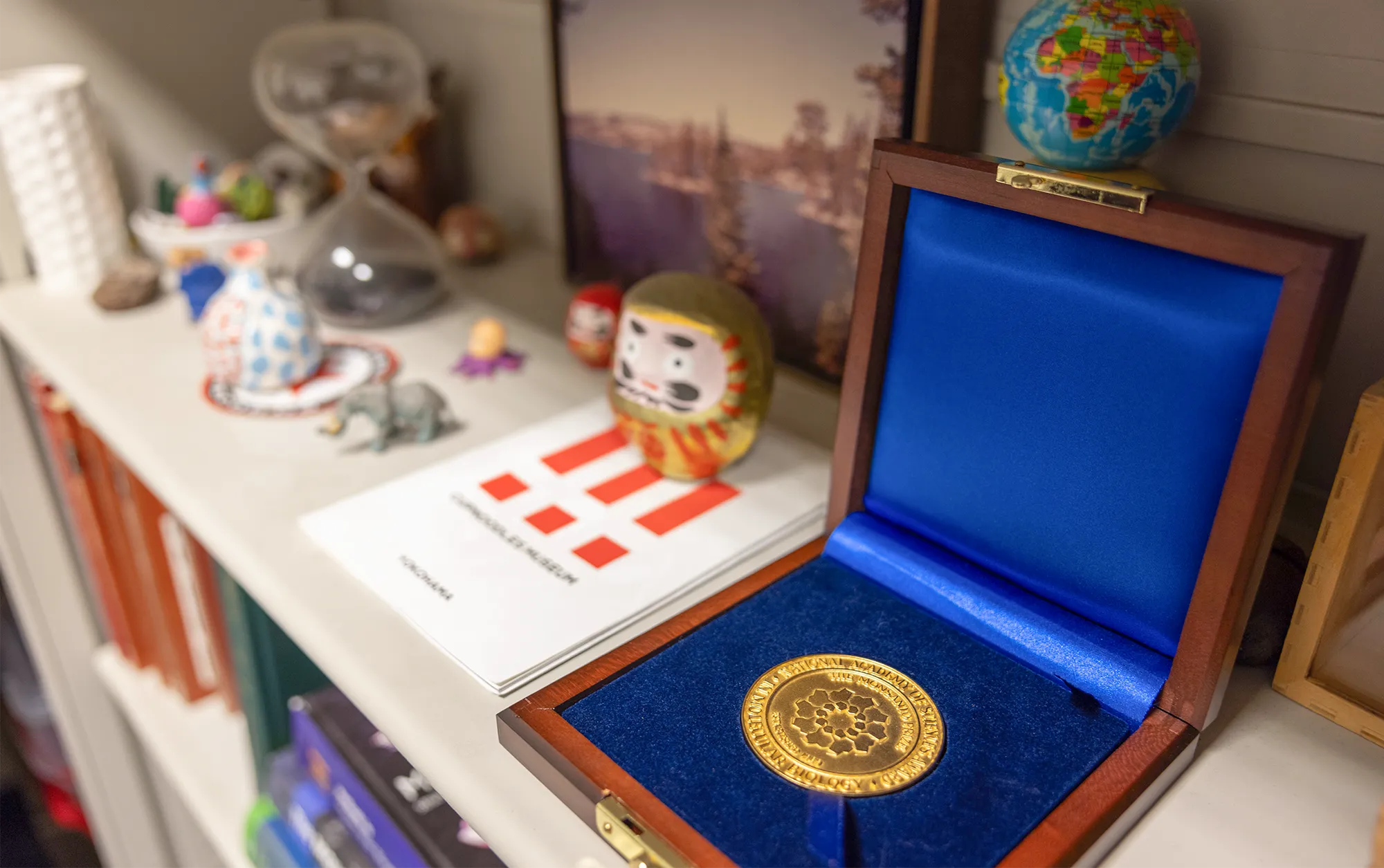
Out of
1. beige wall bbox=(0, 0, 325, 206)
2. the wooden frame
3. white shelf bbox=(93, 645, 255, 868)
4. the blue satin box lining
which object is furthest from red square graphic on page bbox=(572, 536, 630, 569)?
beige wall bbox=(0, 0, 325, 206)

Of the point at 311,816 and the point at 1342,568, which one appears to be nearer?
the point at 1342,568

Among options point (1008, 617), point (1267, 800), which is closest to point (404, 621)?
point (1008, 617)

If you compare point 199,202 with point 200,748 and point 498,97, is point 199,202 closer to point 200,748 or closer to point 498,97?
point 498,97

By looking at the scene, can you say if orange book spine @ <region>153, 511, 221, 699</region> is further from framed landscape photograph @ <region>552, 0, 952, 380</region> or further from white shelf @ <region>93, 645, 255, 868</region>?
framed landscape photograph @ <region>552, 0, 952, 380</region>

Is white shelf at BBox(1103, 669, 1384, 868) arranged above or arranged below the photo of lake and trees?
below

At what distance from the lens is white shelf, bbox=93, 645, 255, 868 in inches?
37.3

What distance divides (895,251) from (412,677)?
1.07ft

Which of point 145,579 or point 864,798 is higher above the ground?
point 864,798

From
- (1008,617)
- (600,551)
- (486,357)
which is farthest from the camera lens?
(486,357)

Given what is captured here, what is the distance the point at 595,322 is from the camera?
2.70ft

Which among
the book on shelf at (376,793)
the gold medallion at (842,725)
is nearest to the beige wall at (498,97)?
the book on shelf at (376,793)

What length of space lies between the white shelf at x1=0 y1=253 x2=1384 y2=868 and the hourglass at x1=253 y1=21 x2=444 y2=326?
4cm

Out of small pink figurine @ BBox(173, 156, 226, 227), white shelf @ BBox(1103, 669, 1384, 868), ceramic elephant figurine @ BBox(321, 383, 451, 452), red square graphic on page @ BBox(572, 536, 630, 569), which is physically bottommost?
white shelf @ BBox(1103, 669, 1384, 868)

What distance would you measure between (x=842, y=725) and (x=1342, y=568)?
0.24 metres
